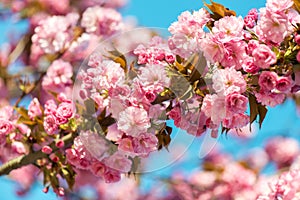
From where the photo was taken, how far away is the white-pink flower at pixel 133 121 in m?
2.06

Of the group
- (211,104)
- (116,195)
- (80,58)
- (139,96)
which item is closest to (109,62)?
(139,96)

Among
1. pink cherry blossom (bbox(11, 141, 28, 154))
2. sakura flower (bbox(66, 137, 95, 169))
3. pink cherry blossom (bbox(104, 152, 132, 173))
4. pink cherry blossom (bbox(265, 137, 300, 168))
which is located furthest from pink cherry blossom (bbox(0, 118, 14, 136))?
pink cherry blossom (bbox(265, 137, 300, 168))

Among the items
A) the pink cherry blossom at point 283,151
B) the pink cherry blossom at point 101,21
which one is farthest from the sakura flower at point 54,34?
the pink cherry blossom at point 283,151

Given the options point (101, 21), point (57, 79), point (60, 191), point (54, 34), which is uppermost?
point (101, 21)

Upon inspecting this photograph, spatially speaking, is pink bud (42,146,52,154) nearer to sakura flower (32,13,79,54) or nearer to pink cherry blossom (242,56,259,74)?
pink cherry blossom (242,56,259,74)

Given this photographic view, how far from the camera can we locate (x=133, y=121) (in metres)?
2.08

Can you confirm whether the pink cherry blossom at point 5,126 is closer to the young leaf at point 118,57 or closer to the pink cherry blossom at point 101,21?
the young leaf at point 118,57

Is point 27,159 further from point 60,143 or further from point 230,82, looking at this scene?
point 230,82

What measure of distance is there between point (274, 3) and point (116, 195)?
338cm

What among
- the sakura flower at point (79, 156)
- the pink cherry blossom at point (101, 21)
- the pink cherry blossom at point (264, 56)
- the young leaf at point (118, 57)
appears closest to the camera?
the pink cherry blossom at point (264, 56)

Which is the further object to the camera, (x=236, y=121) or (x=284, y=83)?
(x=236, y=121)

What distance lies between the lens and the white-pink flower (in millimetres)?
2064

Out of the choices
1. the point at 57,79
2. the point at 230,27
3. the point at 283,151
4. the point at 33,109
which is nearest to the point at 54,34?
the point at 57,79

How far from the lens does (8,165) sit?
2650 mm
